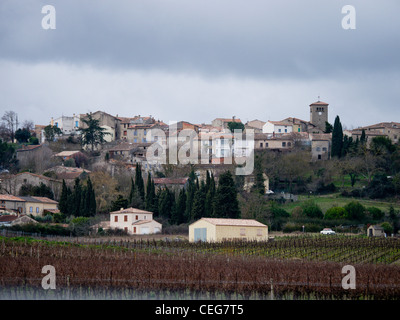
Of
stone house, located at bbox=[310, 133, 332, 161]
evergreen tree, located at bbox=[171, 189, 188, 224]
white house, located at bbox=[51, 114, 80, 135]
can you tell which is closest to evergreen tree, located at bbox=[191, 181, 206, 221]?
evergreen tree, located at bbox=[171, 189, 188, 224]

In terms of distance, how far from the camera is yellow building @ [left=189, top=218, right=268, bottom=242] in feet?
141

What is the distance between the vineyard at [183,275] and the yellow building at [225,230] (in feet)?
25.9

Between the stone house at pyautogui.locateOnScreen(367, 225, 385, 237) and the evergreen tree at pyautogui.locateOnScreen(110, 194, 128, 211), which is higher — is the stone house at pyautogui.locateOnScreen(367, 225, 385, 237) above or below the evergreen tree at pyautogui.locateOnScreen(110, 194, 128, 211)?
below

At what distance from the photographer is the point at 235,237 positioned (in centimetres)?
4325

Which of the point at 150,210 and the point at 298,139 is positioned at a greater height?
the point at 298,139

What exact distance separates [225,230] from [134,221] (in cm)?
840

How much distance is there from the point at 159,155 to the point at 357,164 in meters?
21.3

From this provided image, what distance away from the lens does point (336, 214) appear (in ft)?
172

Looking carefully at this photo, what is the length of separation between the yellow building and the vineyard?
311 inches

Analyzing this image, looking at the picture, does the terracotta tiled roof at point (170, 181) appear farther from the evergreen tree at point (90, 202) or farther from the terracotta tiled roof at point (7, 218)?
the terracotta tiled roof at point (7, 218)

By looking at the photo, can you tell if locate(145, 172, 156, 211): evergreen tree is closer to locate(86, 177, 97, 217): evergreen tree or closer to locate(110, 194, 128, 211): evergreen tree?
locate(110, 194, 128, 211): evergreen tree

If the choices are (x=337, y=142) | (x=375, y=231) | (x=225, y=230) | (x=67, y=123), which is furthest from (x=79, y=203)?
(x=67, y=123)
